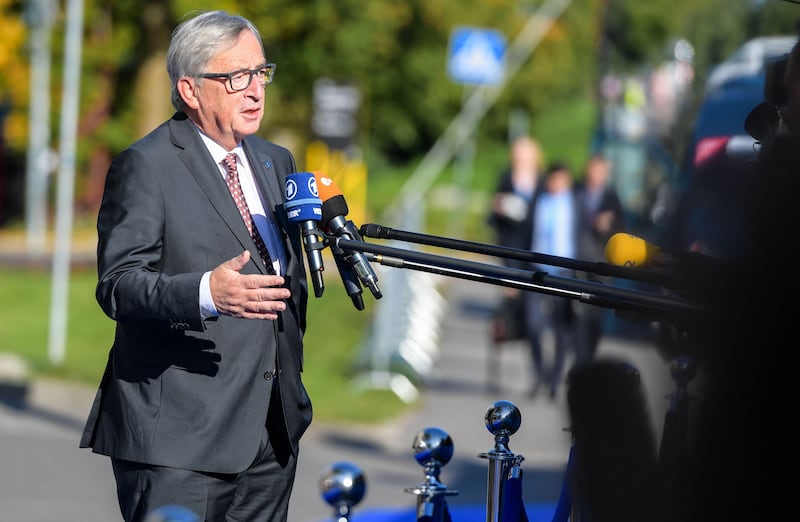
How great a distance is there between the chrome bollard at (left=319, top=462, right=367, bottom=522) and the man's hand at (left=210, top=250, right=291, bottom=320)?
2.48 feet

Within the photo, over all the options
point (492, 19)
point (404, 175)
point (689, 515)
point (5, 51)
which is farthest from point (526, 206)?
point (404, 175)

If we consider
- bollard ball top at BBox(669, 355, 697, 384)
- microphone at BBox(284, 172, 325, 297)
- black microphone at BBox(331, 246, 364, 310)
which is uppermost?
microphone at BBox(284, 172, 325, 297)

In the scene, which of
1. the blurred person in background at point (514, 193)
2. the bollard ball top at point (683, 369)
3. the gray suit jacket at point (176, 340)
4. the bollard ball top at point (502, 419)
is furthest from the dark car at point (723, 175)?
the blurred person in background at point (514, 193)

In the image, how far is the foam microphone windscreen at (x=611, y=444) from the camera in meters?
2.89

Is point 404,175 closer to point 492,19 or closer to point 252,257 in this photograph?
point 492,19

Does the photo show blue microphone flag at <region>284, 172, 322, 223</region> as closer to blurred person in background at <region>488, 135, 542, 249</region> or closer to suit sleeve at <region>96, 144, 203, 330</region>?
suit sleeve at <region>96, 144, 203, 330</region>

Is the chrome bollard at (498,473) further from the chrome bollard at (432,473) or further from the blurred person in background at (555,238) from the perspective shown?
the blurred person in background at (555,238)

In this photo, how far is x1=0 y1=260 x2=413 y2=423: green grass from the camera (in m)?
11.3

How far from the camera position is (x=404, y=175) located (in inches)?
1779

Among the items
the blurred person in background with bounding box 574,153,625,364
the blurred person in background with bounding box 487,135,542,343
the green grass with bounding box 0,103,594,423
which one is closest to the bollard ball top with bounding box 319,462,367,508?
the green grass with bounding box 0,103,594,423

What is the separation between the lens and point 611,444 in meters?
2.98

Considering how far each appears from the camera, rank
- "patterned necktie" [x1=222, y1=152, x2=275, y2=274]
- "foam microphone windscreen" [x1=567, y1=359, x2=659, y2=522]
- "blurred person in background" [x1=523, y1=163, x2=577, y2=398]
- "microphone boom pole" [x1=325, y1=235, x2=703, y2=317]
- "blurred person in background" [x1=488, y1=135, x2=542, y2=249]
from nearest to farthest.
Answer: "microphone boom pole" [x1=325, y1=235, x2=703, y2=317] < "foam microphone windscreen" [x1=567, y1=359, x2=659, y2=522] < "patterned necktie" [x1=222, y1=152, x2=275, y2=274] < "blurred person in background" [x1=523, y1=163, x2=577, y2=398] < "blurred person in background" [x1=488, y1=135, x2=542, y2=249]

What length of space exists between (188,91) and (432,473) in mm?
1228

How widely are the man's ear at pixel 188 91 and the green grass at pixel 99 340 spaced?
5832 millimetres
